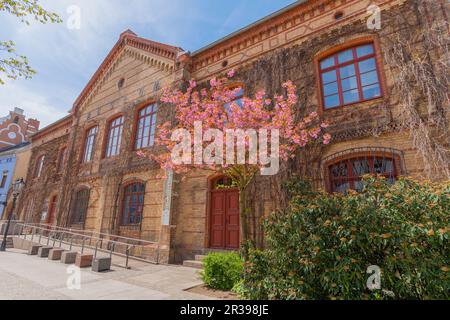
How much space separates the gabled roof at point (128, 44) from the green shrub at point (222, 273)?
9287mm

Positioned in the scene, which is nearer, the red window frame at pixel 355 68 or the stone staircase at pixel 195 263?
the red window frame at pixel 355 68

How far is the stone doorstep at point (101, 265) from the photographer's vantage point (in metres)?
7.14

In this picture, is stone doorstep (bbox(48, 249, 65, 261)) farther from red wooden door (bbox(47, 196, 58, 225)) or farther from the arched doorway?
A: red wooden door (bbox(47, 196, 58, 225))

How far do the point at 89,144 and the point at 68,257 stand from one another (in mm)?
8754

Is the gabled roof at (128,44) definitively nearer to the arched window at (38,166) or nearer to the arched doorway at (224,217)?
the arched window at (38,166)

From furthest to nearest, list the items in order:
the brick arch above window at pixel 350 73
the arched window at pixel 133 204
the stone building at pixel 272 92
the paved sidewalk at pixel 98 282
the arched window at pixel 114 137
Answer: the arched window at pixel 114 137 < the arched window at pixel 133 204 < the brick arch above window at pixel 350 73 < the stone building at pixel 272 92 < the paved sidewalk at pixel 98 282

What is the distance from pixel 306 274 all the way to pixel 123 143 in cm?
1107

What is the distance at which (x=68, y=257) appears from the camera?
322 inches

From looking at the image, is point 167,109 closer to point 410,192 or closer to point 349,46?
point 349,46

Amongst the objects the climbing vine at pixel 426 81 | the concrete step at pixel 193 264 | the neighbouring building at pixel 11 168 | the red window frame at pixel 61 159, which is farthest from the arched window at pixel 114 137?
the neighbouring building at pixel 11 168

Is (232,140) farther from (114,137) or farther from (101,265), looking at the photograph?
(114,137)

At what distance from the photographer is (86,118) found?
1579cm

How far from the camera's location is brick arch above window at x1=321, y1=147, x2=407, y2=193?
20.1ft

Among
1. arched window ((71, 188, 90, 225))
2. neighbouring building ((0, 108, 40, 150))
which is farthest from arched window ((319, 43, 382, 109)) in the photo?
neighbouring building ((0, 108, 40, 150))
